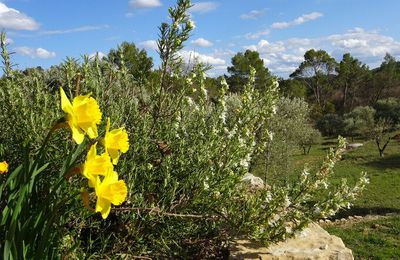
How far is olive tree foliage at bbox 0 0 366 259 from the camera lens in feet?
8.48

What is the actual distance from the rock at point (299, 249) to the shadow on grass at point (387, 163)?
2004cm

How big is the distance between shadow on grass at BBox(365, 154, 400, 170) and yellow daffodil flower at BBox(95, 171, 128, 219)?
22758 mm

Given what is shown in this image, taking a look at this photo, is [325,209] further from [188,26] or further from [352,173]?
[352,173]

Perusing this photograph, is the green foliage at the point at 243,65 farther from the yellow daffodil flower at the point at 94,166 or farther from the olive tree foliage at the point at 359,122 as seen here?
A: the yellow daffodil flower at the point at 94,166

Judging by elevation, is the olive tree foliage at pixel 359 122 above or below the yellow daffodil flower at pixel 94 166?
below

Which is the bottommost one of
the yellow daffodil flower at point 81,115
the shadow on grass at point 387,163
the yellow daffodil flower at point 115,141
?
the shadow on grass at point 387,163

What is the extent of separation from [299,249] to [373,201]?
13.8 m

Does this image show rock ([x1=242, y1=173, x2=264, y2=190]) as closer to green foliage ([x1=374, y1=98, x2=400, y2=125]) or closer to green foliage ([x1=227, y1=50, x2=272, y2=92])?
green foliage ([x1=374, y1=98, x2=400, y2=125])

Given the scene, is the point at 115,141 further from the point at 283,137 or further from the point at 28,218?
the point at 283,137

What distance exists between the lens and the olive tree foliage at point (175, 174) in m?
2.58

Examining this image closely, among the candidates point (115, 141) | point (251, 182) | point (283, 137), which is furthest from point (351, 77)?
point (115, 141)

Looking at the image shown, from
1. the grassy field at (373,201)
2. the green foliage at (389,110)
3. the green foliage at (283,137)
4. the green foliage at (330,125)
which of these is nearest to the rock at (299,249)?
the grassy field at (373,201)

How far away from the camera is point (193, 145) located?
3.04m

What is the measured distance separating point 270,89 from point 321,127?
1447 inches
